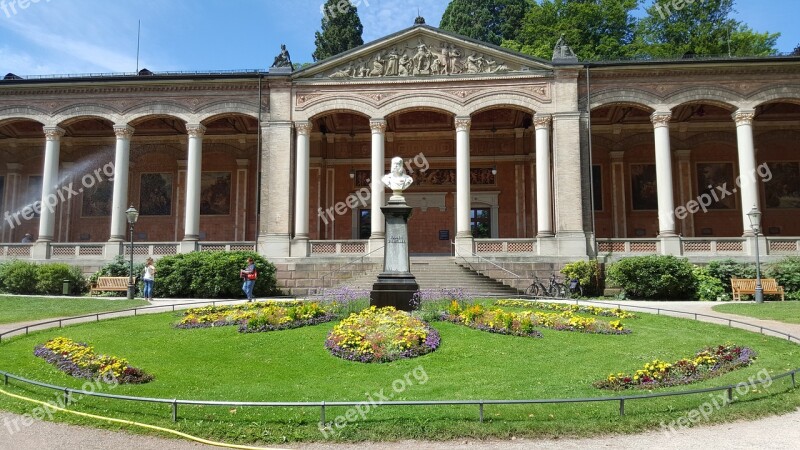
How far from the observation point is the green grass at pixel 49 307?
55.1 ft

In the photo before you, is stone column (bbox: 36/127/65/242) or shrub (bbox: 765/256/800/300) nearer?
shrub (bbox: 765/256/800/300)

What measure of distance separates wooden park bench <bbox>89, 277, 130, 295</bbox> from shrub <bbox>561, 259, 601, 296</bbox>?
20.1 m

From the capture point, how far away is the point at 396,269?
15.6 m

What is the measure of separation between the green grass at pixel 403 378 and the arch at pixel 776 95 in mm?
18760

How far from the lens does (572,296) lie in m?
23.8

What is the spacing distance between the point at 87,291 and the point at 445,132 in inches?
870

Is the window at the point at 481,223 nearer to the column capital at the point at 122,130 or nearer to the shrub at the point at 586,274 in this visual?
the shrub at the point at 586,274

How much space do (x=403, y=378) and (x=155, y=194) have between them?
31558 millimetres

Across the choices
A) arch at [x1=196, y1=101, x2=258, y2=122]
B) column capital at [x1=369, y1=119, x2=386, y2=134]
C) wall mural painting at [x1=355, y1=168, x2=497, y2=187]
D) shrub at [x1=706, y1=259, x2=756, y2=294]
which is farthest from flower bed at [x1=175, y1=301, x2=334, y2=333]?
wall mural painting at [x1=355, y1=168, x2=497, y2=187]

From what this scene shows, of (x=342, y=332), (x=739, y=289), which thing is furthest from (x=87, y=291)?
(x=739, y=289)

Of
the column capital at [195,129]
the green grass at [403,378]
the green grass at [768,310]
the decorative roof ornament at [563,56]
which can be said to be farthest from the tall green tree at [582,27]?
the green grass at [403,378]

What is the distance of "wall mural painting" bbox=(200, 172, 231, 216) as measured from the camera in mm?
35281

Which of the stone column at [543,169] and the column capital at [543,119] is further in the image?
the column capital at [543,119]

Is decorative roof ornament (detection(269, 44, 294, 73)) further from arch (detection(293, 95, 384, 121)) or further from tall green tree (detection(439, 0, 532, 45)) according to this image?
tall green tree (detection(439, 0, 532, 45))
